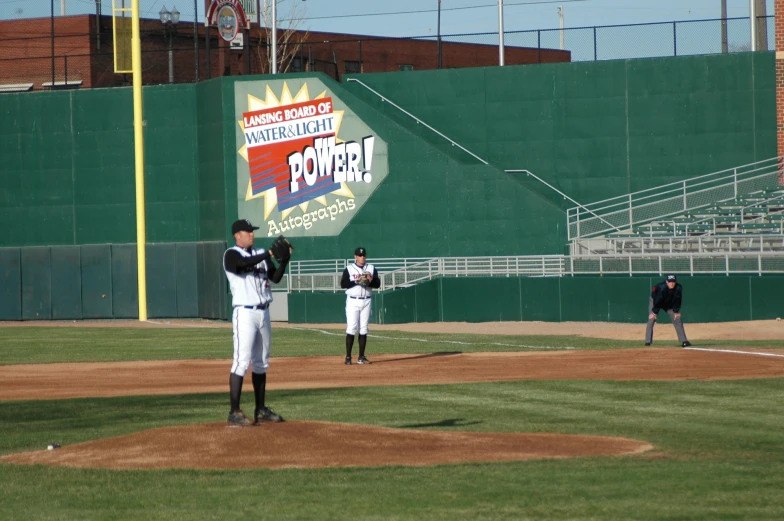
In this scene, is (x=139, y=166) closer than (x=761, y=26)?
Yes

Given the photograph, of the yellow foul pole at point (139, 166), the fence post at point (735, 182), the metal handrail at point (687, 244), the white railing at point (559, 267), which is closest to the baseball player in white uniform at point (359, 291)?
the white railing at point (559, 267)

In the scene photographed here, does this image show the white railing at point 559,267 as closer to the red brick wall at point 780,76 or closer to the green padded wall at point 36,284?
the red brick wall at point 780,76

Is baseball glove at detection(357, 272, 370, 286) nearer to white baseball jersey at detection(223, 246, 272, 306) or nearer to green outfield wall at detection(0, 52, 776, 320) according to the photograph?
white baseball jersey at detection(223, 246, 272, 306)

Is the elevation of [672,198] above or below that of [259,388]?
above

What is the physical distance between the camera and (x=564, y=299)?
3297 centimetres

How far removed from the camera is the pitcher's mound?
962cm

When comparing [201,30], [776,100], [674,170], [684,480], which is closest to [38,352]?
[684,480]

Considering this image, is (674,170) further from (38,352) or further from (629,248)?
(38,352)

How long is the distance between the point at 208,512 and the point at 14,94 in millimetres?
37613

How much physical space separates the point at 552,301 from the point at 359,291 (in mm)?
14591

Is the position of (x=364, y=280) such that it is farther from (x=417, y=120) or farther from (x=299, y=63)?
(x=299, y=63)

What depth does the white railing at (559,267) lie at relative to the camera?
30000 millimetres

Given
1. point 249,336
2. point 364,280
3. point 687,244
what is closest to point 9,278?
point 687,244

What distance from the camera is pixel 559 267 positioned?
113ft
